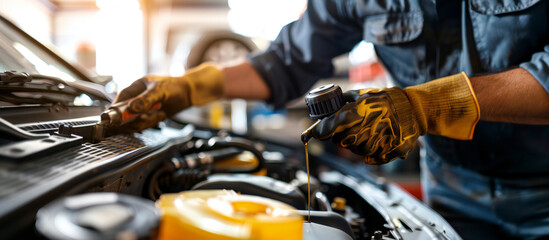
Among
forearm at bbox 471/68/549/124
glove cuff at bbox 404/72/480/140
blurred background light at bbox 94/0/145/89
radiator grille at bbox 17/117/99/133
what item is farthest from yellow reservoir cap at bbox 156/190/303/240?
blurred background light at bbox 94/0/145/89

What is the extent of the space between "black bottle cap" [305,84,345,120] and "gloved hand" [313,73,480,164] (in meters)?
0.01

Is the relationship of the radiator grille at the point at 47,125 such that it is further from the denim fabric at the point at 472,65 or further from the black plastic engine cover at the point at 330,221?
the denim fabric at the point at 472,65

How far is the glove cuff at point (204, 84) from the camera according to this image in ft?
3.59

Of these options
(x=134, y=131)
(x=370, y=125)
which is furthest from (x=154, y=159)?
Result: (x=370, y=125)

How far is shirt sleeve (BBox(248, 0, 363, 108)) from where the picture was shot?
Answer: 114 centimetres

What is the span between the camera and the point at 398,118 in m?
0.64

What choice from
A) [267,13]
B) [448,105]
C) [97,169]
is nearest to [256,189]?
[97,169]

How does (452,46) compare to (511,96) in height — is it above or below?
above

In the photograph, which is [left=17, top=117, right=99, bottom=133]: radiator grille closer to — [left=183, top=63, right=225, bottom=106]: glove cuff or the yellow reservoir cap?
the yellow reservoir cap

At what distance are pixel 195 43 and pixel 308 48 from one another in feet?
4.36

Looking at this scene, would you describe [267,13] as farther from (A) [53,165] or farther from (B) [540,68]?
(A) [53,165]

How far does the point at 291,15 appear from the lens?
473 cm

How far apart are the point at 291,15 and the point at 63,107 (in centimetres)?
437

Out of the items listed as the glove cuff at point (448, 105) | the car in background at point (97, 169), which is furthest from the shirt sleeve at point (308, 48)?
the glove cuff at point (448, 105)
